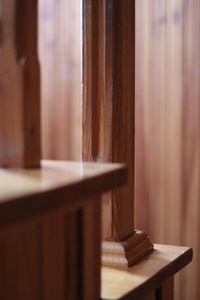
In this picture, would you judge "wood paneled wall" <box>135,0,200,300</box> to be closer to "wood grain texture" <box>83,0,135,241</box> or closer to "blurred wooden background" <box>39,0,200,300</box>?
"blurred wooden background" <box>39,0,200,300</box>

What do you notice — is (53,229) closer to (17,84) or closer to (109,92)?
(17,84)

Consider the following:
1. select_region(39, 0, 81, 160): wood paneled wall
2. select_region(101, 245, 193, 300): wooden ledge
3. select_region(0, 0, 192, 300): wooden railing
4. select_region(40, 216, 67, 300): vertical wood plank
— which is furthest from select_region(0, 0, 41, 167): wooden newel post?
select_region(39, 0, 81, 160): wood paneled wall

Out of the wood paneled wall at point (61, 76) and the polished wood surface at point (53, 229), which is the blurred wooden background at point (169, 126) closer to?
the wood paneled wall at point (61, 76)

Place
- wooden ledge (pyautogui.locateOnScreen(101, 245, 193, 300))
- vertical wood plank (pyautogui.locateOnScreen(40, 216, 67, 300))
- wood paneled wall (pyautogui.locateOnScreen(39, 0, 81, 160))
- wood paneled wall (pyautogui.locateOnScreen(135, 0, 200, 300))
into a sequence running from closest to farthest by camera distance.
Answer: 1. vertical wood plank (pyautogui.locateOnScreen(40, 216, 67, 300))
2. wooden ledge (pyautogui.locateOnScreen(101, 245, 193, 300))
3. wood paneled wall (pyautogui.locateOnScreen(135, 0, 200, 300))
4. wood paneled wall (pyautogui.locateOnScreen(39, 0, 81, 160))

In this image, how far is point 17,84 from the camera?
622 mm

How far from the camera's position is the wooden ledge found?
0.71 meters

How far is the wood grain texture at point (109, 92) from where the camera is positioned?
34.3 inches

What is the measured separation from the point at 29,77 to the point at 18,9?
3.4 inches

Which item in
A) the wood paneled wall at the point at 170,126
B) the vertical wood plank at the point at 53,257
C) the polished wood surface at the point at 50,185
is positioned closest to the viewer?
the polished wood surface at the point at 50,185

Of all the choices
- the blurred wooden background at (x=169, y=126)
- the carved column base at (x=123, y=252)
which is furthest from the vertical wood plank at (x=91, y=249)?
the blurred wooden background at (x=169, y=126)

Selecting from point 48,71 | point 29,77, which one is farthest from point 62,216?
point 48,71

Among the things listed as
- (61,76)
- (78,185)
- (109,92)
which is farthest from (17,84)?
(61,76)

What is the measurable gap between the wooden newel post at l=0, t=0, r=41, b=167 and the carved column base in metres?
0.29

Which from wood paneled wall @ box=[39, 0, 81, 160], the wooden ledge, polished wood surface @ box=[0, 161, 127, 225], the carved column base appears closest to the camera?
polished wood surface @ box=[0, 161, 127, 225]
